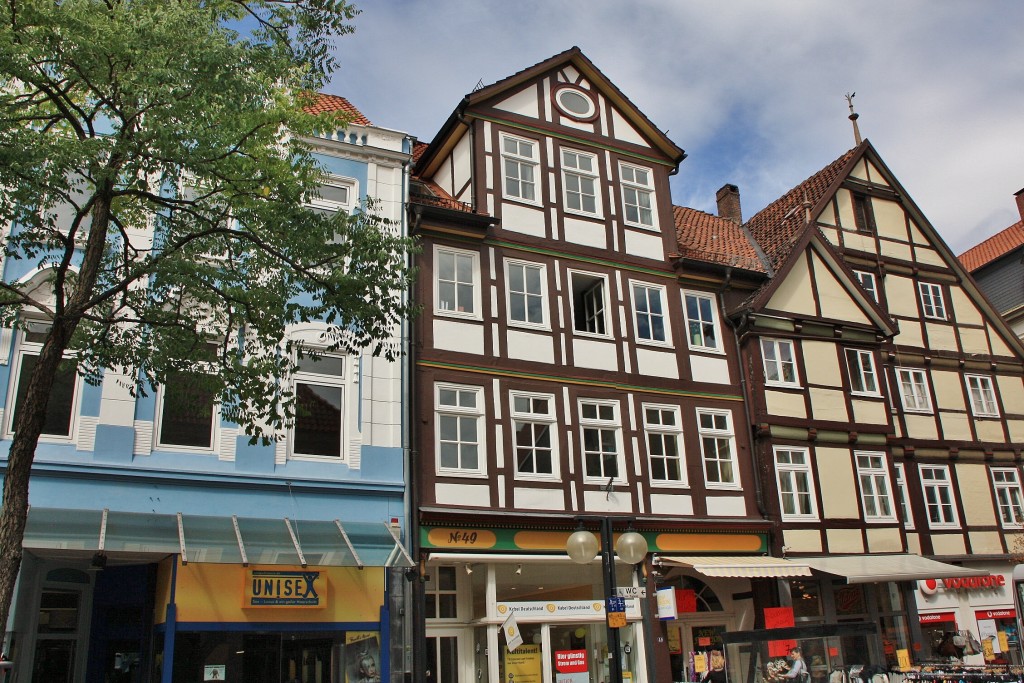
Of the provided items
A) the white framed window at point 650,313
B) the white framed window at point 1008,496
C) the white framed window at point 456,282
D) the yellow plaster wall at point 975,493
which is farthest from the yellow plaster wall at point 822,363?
the white framed window at point 456,282

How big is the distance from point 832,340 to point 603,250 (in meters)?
7.02

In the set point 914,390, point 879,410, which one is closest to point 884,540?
point 879,410

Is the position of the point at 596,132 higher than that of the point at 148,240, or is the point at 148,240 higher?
the point at 596,132

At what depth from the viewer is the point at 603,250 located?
22922 mm

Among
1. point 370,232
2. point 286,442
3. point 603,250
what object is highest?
point 603,250

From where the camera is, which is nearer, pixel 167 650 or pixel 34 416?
pixel 34 416

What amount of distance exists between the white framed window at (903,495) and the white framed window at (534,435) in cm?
1025

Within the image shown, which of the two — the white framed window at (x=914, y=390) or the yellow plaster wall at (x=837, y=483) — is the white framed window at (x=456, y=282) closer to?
the yellow plaster wall at (x=837, y=483)

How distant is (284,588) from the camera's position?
53.8 ft

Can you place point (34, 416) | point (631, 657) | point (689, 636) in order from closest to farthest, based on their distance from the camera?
point (34, 416) < point (631, 657) < point (689, 636)

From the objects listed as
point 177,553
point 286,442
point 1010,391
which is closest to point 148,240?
point 286,442

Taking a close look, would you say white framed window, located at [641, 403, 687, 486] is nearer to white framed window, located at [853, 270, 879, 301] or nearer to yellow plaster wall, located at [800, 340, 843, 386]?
yellow plaster wall, located at [800, 340, 843, 386]

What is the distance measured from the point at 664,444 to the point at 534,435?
3489mm

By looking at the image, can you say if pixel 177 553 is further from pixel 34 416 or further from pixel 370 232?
Answer: pixel 370 232
